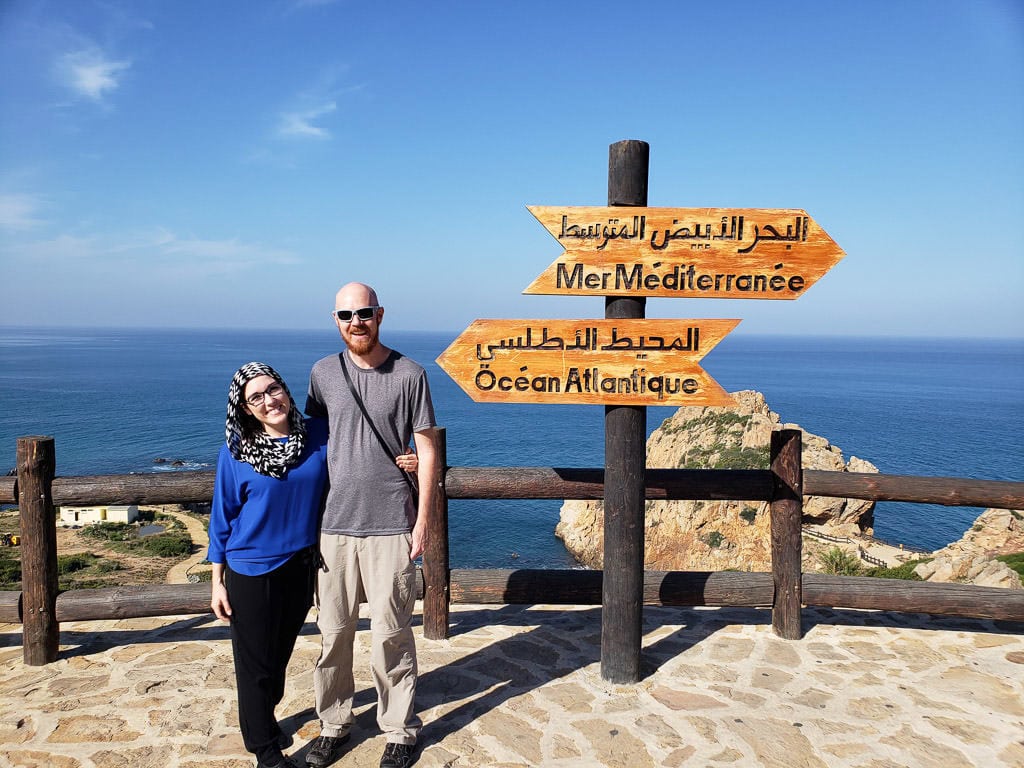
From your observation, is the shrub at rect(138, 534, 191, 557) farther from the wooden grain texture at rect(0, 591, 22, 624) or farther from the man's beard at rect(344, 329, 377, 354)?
the man's beard at rect(344, 329, 377, 354)

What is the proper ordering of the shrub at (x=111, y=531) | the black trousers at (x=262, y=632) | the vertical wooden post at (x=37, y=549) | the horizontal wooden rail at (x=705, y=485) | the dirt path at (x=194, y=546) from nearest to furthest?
the black trousers at (x=262, y=632) → the vertical wooden post at (x=37, y=549) → the horizontal wooden rail at (x=705, y=485) → the dirt path at (x=194, y=546) → the shrub at (x=111, y=531)

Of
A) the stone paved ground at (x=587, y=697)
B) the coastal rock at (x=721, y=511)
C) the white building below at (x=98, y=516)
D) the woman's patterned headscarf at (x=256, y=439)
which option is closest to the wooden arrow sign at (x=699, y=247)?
the woman's patterned headscarf at (x=256, y=439)

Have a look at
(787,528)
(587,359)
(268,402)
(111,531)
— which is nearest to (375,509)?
(268,402)

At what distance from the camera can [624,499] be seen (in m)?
4.11

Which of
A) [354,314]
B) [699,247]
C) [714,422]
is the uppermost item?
[699,247]

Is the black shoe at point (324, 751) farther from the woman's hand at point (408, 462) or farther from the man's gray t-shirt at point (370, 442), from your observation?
the woman's hand at point (408, 462)

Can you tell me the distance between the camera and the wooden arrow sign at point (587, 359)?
3924mm

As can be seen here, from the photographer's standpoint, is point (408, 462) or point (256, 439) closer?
point (256, 439)

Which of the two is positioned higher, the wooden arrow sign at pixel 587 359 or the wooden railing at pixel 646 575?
the wooden arrow sign at pixel 587 359

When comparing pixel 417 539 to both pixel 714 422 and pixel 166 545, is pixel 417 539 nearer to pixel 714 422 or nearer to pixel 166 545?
pixel 714 422

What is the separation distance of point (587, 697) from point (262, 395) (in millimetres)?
2628

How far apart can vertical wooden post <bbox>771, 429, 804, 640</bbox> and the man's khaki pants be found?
2.76 metres

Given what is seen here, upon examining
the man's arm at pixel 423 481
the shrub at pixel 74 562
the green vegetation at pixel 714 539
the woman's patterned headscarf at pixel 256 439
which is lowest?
the shrub at pixel 74 562

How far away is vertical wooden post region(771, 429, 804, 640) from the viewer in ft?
15.9
